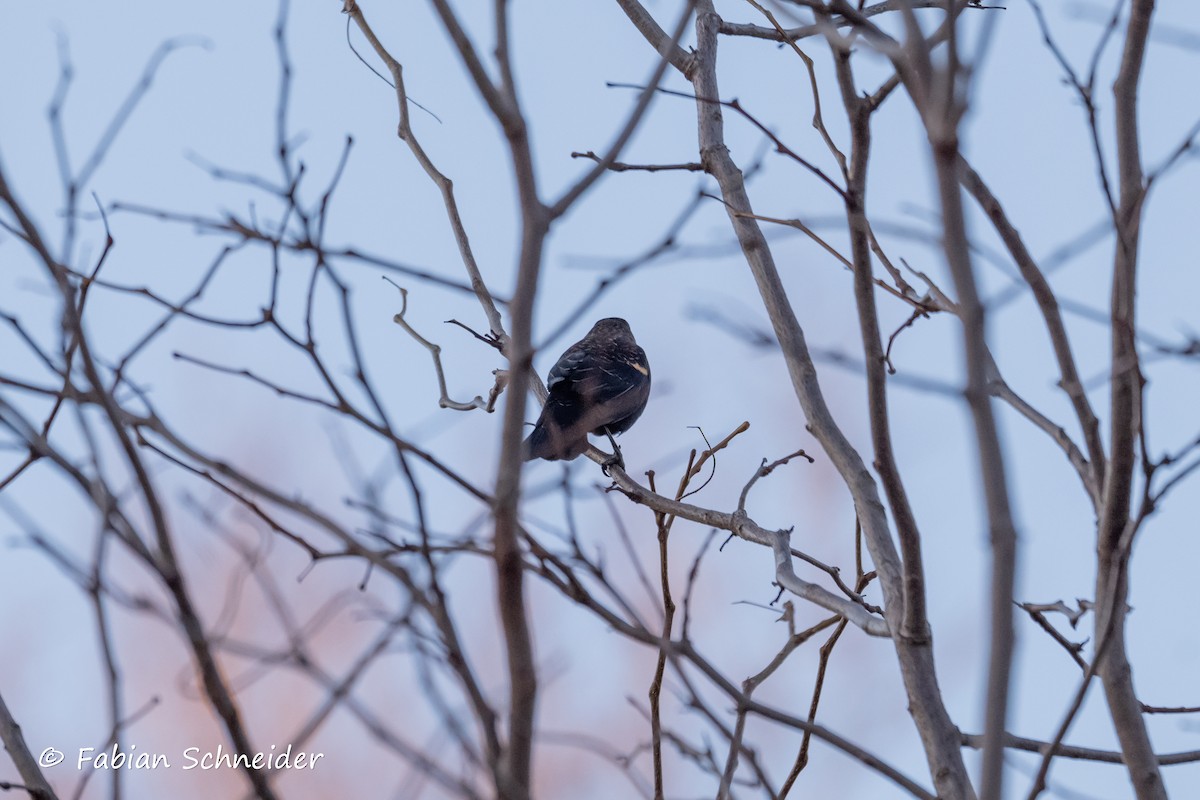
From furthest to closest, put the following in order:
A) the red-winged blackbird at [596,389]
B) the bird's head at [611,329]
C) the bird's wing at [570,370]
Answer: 1. the bird's head at [611,329]
2. the bird's wing at [570,370]
3. the red-winged blackbird at [596,389]

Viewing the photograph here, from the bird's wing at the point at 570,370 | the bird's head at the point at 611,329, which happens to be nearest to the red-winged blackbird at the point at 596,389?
the bird's wing at the point at 570,370

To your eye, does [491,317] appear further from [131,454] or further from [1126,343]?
[131,454]

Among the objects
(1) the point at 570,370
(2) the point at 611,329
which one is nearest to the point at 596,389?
(1) the point at 570,370

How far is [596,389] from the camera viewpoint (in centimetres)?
559

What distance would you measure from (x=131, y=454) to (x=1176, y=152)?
4.82 ft

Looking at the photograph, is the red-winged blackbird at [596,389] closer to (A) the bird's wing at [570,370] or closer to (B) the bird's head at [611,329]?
(A) the bird's wing at [570,370]

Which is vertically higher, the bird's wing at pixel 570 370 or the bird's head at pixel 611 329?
the bird's head at pixel 611 329

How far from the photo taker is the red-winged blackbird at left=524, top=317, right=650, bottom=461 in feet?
15.4

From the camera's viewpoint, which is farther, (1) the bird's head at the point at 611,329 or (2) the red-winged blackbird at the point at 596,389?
(1) the bird's head at the point at 611,329

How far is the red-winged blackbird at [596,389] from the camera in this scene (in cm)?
470

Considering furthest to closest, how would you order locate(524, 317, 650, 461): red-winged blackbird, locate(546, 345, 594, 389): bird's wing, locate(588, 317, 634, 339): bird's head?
locate(588, 317, 634, 339): bird's head
locate(546, 345, 594, 389): bird's wing
locate(524, 317, 650, 461): red-winged blackbird

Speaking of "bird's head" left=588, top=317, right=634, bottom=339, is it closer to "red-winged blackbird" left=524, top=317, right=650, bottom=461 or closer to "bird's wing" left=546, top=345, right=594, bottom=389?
"red-winged blackbird" left=524, top=317, right=650, bottom=461

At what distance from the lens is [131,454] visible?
3.72ft

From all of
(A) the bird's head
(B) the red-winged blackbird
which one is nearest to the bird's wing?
(B) the red-winged blackbird
